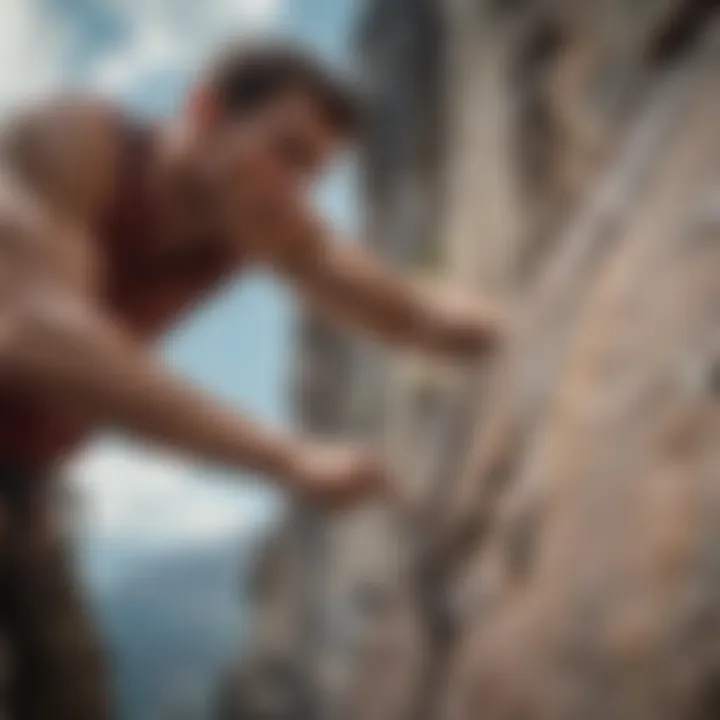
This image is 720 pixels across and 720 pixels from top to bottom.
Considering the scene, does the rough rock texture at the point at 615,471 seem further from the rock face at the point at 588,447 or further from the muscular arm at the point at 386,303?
the muscular arm at the point at 386,303

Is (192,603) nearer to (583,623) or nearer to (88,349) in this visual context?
(88,349)

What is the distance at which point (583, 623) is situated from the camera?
40 centimetres

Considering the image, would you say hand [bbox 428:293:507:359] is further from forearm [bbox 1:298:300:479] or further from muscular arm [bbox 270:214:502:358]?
forearm [bbox 1:298:300:479]

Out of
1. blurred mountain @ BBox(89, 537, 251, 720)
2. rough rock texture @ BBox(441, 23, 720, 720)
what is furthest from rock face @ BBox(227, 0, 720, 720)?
blurred mountain @ BBox(89, 537, 251, 720)

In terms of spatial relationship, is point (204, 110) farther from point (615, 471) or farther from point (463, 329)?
point (615, 471)

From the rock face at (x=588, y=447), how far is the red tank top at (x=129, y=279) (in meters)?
0.15

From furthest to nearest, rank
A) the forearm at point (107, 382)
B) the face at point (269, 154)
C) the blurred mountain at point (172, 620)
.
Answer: the blurred mountain at point (172, 620) < the face at point (269, 154) < the forearm at point (107, 382)

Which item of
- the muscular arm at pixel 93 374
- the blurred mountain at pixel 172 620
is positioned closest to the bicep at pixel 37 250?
the muscular arm at pixel 93 374

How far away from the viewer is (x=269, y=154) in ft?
2.31

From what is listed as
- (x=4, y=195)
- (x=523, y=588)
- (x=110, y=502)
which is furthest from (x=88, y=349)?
(x=110, y=502)

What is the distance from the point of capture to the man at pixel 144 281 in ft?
1.88

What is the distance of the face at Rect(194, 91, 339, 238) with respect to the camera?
70 cm

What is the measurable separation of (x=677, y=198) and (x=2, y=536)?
1.13 feet

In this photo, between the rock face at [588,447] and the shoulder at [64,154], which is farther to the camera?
the shoulder at [64,154]
